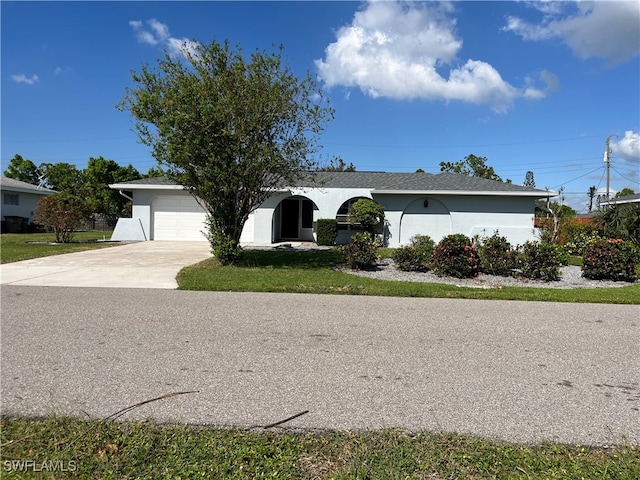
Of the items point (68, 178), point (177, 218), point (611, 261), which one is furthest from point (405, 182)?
point (68, 178)

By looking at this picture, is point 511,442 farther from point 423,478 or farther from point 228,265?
point 228,265

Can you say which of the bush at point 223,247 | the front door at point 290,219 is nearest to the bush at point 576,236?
the front door at point 290,219

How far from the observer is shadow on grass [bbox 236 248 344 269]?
40.1 ft

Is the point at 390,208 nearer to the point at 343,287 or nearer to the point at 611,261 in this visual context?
the point at 611,261

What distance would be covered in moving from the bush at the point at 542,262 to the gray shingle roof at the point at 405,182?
8318 millimetres

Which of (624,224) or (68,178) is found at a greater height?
(68,178)

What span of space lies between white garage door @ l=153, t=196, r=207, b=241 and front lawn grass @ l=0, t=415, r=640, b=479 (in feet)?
59.1

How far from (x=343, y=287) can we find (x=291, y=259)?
5.04 metres

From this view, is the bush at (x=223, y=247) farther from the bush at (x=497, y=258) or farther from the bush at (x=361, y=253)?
the bush at (x=497, y=258)

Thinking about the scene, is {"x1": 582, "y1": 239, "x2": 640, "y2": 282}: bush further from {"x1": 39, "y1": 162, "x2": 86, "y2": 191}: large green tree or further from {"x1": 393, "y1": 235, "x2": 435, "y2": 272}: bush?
{"x1": 39, "y1": 162, "x2": 86, "y2": 191}: large green tree

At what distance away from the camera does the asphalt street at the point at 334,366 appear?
10.3ft

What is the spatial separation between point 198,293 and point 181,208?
13.5m

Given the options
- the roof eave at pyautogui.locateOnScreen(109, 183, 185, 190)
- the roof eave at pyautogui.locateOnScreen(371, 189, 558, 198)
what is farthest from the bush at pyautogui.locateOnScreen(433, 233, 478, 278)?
the roof eave at pyautogui.locateOnScreen(109, 183, 185, 190)

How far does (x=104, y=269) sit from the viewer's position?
1076cm
